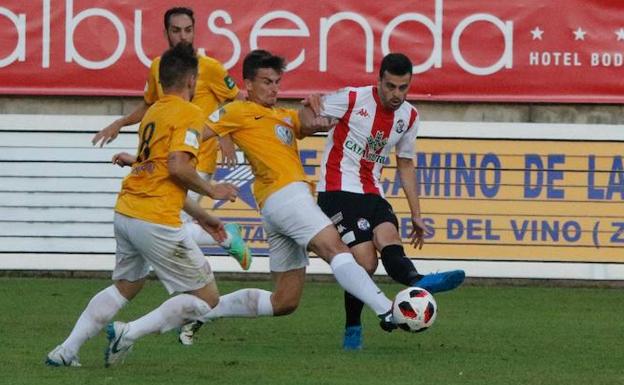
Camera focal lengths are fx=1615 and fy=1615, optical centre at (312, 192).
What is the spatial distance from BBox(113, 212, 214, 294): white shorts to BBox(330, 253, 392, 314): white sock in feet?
3.97

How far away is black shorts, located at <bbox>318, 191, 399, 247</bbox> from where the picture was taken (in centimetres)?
1008

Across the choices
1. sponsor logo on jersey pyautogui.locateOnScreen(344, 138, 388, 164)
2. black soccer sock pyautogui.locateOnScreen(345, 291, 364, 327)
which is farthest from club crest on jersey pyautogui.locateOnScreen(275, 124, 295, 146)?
black soccer sock pyautogui.locateOnScreen(345, 291, 364, 327)

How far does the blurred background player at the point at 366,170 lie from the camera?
9977 mm

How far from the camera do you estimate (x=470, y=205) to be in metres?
15.4

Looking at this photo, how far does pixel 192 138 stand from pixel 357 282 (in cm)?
171

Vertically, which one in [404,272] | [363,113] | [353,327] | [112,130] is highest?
[363,113]

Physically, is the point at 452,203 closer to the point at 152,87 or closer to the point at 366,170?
the point at 152,87

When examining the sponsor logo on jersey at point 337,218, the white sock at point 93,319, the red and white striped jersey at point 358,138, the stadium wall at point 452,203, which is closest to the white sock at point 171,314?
the white sock at point 93,319

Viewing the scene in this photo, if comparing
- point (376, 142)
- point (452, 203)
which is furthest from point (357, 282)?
point (452, 203)

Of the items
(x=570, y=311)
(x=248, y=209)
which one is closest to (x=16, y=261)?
(x=248, y=209)

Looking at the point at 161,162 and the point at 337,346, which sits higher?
the point at 161,162

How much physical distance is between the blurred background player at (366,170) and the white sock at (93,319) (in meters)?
1.96

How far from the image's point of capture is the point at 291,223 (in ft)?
31.5

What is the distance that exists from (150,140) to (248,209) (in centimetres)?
709
